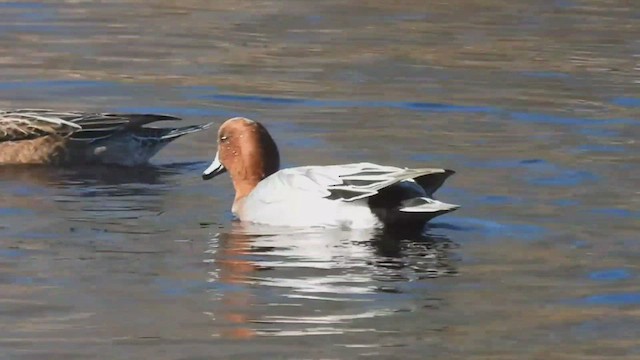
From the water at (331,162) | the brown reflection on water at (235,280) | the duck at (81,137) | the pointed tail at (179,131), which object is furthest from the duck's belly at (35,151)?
the brown reflection on water at (235,280)

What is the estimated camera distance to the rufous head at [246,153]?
410 inches

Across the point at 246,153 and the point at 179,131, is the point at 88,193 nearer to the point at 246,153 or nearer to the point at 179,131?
the point at 246,153

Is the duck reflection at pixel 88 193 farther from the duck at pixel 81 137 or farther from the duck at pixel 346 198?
the duck at pixel 346 198

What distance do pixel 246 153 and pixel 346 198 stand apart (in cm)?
113

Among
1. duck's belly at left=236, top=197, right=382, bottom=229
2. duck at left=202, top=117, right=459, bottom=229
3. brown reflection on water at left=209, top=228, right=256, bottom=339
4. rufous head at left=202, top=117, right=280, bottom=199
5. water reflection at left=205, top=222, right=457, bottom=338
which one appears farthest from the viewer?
rufous head at left=202, top=117, right=280, bottom=199

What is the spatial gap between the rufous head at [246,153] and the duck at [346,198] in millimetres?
288

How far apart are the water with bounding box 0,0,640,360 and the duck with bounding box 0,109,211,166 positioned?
0.20m

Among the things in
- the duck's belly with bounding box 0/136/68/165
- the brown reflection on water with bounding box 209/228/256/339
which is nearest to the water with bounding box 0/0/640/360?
the brown reflection on water with bounding box 209/228/256/339

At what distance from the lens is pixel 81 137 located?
12.2 metres

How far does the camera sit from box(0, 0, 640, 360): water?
7.51 metres

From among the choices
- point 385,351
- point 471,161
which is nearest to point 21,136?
point 471,161

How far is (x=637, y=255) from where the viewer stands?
8922 millimetres

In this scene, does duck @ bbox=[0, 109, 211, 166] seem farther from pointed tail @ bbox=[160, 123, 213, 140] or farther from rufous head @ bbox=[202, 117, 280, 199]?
rufous head @ bbox=[202, 117, 280, 199]

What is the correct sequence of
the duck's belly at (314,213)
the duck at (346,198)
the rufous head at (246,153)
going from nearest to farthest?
the duck at (346,198) < the duck's belly at (314,213) < the rufous head at (246,153)
